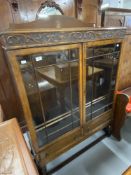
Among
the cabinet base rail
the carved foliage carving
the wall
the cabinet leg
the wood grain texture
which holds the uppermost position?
the wall

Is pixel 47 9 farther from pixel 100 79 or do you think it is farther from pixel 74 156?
pixel 74 156

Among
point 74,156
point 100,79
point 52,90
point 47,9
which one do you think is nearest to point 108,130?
point 74,156

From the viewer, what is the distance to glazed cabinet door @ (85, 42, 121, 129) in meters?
1.22

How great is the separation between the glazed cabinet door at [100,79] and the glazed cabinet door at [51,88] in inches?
6.0

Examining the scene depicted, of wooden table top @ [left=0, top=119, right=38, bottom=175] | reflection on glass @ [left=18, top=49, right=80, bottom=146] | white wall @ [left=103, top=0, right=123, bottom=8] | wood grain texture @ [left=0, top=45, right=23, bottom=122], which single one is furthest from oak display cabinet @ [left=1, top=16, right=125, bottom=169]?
white wall @ [left=103, top=0, right=123, bottom=8]

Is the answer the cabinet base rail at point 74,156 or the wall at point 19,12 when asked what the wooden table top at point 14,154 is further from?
the wall at point 19,12

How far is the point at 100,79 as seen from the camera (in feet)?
4.74

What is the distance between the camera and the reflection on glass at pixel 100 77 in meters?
1.24

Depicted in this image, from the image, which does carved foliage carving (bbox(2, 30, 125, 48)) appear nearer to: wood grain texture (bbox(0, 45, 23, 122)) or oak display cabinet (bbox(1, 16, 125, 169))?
oak display cabinet (bbox(1, 16, 125, 169))

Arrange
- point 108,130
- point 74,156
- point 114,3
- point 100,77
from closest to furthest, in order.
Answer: point 100,77 → point 74,156 → point 108,130 → point 114,3

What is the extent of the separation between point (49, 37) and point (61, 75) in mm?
372

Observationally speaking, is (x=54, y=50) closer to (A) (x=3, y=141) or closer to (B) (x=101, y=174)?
(A) (x=3, y=141)

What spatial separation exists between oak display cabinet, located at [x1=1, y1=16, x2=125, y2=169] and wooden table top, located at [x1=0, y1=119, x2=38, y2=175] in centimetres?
21

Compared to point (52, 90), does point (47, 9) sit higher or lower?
higher
